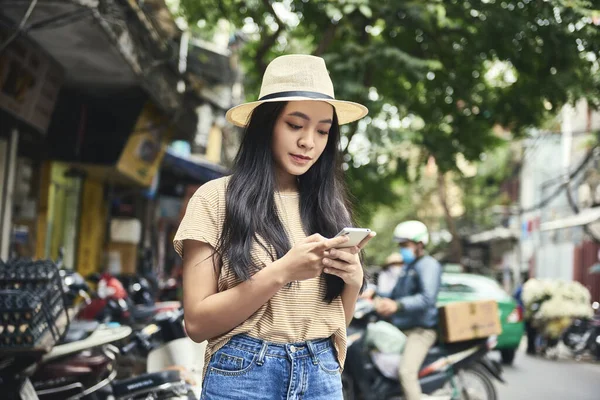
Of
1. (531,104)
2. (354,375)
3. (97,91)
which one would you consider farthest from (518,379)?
(97,91)

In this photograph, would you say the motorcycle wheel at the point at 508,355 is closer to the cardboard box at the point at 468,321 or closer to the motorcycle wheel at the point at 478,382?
the motorcycle wheel at the point at 478,382

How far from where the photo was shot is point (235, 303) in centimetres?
191

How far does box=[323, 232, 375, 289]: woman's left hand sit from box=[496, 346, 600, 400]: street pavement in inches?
274

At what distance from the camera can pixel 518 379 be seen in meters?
10.5

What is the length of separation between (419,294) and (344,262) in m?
4.15

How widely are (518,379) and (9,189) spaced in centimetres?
750

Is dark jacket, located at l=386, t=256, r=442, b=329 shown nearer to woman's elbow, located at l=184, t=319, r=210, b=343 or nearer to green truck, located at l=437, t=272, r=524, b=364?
woman's elbow, located at l=184, t=319, r=210, b=343

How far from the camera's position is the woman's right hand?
72.5 inches

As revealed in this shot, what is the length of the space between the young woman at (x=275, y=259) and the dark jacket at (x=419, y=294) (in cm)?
377

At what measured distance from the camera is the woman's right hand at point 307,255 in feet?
6.04

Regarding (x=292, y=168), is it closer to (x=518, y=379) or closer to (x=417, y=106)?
(x=417, y=106)

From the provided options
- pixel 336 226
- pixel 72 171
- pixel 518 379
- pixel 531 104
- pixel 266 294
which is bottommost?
pixel 518 379

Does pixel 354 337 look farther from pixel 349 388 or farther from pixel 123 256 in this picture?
pixel 123 256

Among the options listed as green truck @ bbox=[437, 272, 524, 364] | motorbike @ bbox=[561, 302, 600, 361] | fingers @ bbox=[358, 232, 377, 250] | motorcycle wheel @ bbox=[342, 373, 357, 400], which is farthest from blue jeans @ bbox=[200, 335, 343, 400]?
motorbike @ bbox=[561, 302, 600, 361]
